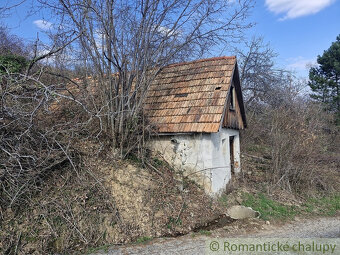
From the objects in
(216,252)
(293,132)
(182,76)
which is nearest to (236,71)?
(182,76)

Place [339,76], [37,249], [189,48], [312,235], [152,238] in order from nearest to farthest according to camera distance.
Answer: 1. [37,249]
2. [152,238]
3. [312,235]
4. [189,48]
5. [339,76]

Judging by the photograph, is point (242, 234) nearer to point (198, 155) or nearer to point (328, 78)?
point (198, 155)

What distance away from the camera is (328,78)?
80.0 ft

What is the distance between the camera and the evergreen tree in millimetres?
23344

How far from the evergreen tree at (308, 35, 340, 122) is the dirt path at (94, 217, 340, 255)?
19.9 metres

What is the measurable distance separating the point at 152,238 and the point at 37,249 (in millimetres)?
2241

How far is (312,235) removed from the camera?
5895mm

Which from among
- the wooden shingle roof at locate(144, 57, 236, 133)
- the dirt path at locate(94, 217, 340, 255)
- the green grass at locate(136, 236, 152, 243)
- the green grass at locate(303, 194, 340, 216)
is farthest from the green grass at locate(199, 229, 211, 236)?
the green grass at locate(303, 194, 340, 216)

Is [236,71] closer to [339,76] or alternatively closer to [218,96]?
[218,96]

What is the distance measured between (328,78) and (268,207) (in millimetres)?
21964

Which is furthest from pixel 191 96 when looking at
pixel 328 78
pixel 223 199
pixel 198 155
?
pixel 328 78

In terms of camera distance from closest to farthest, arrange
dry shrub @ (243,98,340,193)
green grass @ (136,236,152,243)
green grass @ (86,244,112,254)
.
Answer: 1. green grass @ (86,244,112,254)
2. green grass @ (136,236,152,243)
3. dry shrub @ (243,98,340,193)

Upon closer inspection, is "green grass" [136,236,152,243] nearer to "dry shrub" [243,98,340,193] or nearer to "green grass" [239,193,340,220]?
"green grass" [239,193,340,220]

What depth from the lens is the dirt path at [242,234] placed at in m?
4.92
